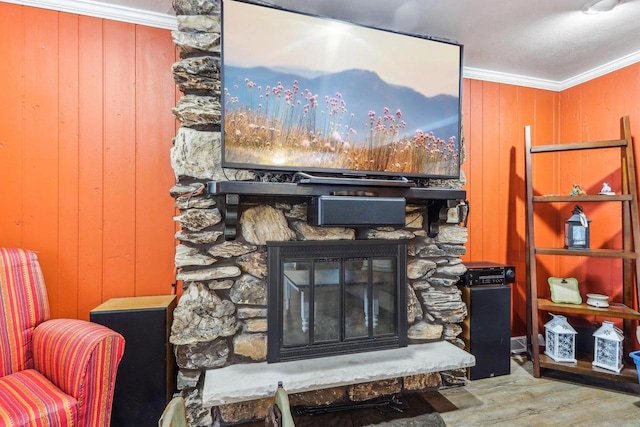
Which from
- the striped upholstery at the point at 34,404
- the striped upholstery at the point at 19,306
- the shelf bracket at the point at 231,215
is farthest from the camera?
the shelf bracket at the point at 231,215

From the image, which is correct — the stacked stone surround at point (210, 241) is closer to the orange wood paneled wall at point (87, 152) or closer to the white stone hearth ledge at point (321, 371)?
the white stone hearth ledge at point (321, 371)

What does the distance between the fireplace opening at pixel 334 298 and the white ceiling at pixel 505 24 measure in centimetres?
148

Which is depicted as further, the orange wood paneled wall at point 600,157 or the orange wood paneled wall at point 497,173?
the orange wood paneled wall at point 497,173

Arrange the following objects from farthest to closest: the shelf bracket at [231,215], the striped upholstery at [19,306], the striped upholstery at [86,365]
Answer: the shelf bracket at [231,215] < the striped upholstery at [19,306] < the striped upholstery at [86,365]

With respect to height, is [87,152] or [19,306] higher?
[87,152]

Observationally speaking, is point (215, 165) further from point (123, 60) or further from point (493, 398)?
point (493, 398)

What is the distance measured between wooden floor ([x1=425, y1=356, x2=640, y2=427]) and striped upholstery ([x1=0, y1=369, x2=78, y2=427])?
1.94 meters

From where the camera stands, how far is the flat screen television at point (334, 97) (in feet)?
5.88

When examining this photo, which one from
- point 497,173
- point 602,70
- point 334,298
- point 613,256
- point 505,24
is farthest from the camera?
point 497,173

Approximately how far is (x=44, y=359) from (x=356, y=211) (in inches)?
67.6

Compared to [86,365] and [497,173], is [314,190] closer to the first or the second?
[86,365]

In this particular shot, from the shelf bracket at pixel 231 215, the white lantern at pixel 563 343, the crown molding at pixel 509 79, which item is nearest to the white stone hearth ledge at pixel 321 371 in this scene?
the shelf bracket at pixel 231 215

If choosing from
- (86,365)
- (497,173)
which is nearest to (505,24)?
(497,173)

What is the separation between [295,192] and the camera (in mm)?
1774
